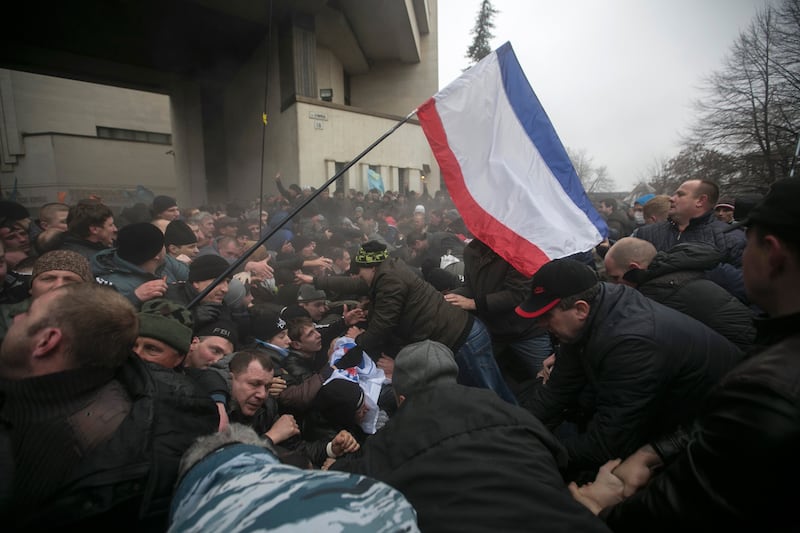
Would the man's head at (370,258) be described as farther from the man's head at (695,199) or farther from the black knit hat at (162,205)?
the black knit hat at (162,205)

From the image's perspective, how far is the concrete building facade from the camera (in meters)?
14.0

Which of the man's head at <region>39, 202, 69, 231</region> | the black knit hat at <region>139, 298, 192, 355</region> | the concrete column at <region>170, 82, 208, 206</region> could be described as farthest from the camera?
the concrete column at <region>170, 82, 208, 206</region>

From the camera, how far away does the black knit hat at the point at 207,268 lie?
3.42 meters

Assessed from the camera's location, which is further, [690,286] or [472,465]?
[690,286]

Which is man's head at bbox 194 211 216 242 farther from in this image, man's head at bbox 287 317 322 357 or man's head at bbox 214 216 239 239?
man's head at bbox 287 317 322 357

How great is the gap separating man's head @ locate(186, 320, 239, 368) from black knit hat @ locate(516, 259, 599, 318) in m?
2.11

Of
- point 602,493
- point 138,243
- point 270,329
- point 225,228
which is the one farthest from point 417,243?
point 602,493

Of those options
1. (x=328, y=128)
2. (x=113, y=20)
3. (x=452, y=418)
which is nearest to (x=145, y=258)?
(x=452, y=418)

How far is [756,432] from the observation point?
93 cm

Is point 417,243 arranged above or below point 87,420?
above

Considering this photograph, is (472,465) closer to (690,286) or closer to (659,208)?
(690,286)

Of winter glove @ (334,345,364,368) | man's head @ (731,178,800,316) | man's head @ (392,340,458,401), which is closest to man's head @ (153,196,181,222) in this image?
winter glove @ (334,345,364,368)

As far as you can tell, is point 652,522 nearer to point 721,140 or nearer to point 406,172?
point 406,172

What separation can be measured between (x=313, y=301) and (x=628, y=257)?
3050mm
